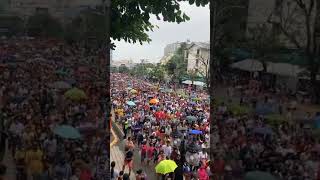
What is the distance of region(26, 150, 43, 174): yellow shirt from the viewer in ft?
23.6

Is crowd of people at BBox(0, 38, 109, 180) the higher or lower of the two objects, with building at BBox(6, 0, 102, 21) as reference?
lower

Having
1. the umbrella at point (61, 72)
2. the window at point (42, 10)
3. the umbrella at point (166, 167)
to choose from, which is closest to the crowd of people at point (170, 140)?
the umbrella at point (166, 167)

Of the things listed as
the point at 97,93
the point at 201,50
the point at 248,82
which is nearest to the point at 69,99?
the point at 97,93

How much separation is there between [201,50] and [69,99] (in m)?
65.2

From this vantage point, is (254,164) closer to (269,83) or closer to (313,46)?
(269,83)

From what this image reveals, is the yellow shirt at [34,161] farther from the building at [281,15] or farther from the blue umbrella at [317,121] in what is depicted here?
the blue umbrella at [317,121]

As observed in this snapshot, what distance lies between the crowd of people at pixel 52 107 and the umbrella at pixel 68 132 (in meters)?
0.04

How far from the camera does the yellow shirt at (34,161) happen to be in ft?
23.6

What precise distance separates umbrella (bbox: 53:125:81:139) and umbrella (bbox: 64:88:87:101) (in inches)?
15.6

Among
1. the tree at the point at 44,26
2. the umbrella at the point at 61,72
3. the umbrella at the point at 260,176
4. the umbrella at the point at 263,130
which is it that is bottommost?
the umbrella at the point at 260,176

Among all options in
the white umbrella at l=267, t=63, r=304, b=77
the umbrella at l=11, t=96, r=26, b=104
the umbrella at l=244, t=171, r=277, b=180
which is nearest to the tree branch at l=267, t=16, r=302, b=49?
the white umbrella at l=267, t=63, r=304, b=77

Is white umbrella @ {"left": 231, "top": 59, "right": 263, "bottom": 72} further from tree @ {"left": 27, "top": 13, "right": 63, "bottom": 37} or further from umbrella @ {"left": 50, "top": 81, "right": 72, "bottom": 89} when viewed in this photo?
tree @ {"left": 27, "top": 13, "right": 63, "bottom": 37}

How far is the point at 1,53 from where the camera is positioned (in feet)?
23.5

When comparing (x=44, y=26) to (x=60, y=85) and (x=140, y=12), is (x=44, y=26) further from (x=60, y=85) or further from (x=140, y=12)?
(x=140, y=12)
